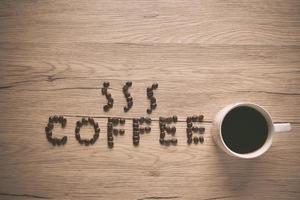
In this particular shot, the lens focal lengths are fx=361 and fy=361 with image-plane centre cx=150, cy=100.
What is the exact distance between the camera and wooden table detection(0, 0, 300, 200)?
0.98m

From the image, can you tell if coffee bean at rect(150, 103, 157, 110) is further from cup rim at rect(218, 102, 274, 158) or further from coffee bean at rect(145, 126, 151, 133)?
cup rim at rect(218, 102, 274, 158)

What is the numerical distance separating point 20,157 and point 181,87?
1.57 feet

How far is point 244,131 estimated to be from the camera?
2.92 ft

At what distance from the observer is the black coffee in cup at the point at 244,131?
0.89 metres

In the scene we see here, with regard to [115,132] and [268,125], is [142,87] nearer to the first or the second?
[115,132]

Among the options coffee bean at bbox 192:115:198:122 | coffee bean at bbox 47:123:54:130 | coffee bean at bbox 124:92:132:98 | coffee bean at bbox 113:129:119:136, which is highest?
coffee bean at bbox 124:92:132:98

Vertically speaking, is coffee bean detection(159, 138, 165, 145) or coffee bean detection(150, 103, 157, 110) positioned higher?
coffee bean detection(150, 103, 157, 110)

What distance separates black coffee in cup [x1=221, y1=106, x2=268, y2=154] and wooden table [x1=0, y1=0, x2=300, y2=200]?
0.34ft

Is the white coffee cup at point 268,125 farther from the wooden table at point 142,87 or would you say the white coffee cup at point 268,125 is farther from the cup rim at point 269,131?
the wooden table at point 142,87

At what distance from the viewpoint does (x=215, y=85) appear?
3.30 feet

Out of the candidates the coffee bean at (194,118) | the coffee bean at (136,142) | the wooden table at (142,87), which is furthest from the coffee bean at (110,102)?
the coffee bean at (194,118)

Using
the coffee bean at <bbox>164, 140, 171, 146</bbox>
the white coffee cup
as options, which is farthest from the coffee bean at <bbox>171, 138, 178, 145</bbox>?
the white coffee cup

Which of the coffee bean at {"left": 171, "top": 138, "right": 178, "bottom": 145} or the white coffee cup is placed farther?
the coffee bean at {"left": 171, "top": 138, "right": 178, "bottom": 145}

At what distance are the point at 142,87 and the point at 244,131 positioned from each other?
296mm
